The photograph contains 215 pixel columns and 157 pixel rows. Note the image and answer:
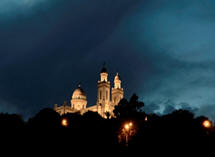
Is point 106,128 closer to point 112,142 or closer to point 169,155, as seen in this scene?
point 112,142

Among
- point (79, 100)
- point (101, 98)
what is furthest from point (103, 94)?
point (79, 100)

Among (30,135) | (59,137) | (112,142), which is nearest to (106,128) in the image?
(112,142)

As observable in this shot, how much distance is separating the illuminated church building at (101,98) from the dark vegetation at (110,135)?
65.7 m

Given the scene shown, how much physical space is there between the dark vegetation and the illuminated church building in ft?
216

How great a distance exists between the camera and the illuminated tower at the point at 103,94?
120000mm

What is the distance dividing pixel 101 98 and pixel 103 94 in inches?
79.6

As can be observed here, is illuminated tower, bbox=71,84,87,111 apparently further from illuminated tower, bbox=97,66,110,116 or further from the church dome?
illuminated tower, bbox=97,66,110,116

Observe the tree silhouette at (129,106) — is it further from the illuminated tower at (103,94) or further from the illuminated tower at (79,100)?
the illuminated tower at (79,100)

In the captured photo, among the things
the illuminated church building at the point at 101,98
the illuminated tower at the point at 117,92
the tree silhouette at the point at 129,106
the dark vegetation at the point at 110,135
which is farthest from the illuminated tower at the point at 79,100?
the dark vegetation at the point at 110,135

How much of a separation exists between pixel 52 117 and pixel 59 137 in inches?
611

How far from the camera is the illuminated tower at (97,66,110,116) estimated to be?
120000 mm

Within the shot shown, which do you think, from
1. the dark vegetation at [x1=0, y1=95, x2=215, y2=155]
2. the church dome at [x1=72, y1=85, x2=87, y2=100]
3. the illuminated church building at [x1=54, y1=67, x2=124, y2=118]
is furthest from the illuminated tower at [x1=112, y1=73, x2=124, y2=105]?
the dark vegetation at [x1=0, y1=95, x2=215, y2=155]

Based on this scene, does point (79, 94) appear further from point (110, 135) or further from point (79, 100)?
point (110, 135)

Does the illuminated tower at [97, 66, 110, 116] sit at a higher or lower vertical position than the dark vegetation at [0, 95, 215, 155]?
higher
